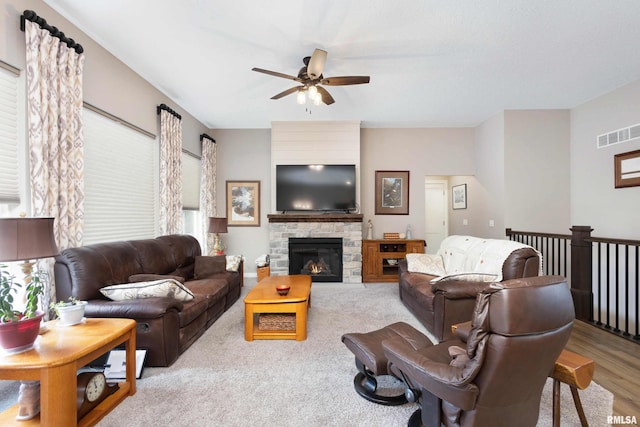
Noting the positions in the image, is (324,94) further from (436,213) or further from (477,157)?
(436,213)

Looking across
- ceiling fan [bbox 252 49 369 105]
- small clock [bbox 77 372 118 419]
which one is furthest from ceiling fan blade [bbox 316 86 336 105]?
small clock [bbox 77 372 118 419]

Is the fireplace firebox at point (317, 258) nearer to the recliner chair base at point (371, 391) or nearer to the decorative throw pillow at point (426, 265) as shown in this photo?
the decorative throw pillow at point (426, 265)

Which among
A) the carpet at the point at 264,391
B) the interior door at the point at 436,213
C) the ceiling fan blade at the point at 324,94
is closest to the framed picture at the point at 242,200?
the ceiling fan blade at the point at 324,94

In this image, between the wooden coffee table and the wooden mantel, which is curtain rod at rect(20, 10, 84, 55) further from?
the wooden mantel

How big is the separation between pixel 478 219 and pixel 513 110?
2130mm

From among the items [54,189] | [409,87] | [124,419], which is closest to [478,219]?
[409,87]

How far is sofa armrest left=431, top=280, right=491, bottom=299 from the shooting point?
2.73m

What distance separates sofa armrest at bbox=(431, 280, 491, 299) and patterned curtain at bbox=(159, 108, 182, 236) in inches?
146

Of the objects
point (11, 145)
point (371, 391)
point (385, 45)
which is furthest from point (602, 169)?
point (11, 145)

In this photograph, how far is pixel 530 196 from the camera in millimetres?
4852

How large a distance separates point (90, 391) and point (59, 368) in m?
0.39

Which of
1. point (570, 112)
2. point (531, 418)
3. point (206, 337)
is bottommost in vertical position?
point (206, 337)

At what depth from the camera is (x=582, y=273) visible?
3.55 meters

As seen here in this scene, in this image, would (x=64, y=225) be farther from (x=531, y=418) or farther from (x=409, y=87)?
(x=409, y=87)
